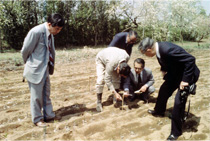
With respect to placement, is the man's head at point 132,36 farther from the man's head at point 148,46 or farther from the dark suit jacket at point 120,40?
the man's head at point 148,46

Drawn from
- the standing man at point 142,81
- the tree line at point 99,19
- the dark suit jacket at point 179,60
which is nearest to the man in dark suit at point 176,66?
the dark suit jacket at point 179,60

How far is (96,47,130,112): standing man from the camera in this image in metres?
3.32

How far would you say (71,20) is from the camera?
67.1 feet

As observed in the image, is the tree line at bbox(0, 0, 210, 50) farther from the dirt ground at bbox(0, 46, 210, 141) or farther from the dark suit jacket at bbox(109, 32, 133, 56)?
the dark suit jacket at bbox(109, 32, 133, 56)

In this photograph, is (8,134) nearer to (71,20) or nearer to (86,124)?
(86,124)

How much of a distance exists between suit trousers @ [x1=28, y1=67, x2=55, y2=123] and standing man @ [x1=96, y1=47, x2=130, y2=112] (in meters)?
1.05

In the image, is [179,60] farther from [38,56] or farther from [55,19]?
[38,56]

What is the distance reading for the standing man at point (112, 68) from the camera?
3.32m

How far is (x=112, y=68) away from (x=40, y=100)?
1431mm

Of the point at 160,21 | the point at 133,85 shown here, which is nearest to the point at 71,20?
the point at 160,21

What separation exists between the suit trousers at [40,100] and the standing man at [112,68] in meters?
1.05

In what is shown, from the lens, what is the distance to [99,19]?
23.1 metres

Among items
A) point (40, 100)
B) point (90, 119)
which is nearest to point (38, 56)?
point (40, 100)

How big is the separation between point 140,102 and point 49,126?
7.19 ft
